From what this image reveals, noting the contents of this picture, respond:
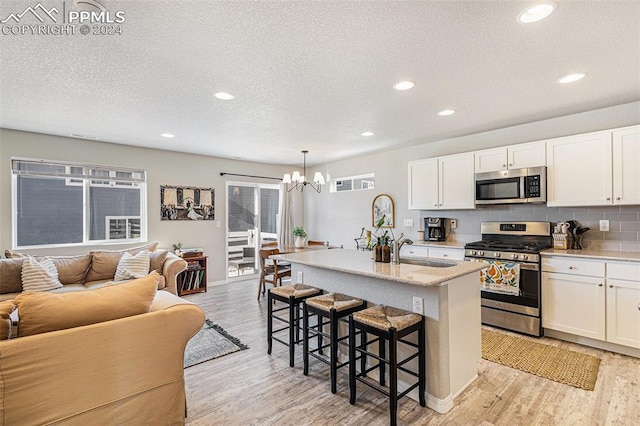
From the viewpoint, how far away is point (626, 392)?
233 centimetres

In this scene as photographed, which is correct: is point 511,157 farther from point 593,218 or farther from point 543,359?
point 543,359

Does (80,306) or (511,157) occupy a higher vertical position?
(511,157)

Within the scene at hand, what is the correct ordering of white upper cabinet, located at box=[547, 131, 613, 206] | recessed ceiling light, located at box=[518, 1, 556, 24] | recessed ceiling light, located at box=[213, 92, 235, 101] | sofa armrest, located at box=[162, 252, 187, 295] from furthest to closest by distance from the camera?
sofa armrest, located at box=[162, 252, 187, 295], white upper cabinet, located at box=[547, 131, 613, 206], recessed ceiling light, located at box=[213, 92, 235, 101], recessed ceiling light, located at box=[518, 1, 556, 24]

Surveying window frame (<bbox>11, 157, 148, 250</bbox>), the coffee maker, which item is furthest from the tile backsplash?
window frame (<bbox>11, 157, 148, 250</bbox>)

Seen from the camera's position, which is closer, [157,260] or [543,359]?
[543,359]

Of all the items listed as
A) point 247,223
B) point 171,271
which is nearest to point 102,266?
point 171,271

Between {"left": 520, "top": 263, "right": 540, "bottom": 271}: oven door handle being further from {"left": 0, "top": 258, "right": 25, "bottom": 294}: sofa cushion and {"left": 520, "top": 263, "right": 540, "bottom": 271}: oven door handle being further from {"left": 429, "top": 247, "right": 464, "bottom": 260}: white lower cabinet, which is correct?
{"left": 0, "top": 258, "right": 25, "bottom": 294}: sofa cushion

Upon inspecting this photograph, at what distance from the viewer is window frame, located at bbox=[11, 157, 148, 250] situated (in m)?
4.16

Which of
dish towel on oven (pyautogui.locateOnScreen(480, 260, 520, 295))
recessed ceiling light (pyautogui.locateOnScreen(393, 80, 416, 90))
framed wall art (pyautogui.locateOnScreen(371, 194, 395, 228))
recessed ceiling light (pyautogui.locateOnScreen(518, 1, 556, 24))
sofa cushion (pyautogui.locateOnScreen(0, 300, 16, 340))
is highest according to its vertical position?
recessed ceiling light (pyautogui.locateOnScreen(518, 1, 556, 24))

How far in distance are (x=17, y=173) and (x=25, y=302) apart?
3.77m

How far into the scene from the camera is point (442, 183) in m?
4.48

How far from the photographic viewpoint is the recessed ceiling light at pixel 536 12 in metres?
1.71

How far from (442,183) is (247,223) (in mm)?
3956

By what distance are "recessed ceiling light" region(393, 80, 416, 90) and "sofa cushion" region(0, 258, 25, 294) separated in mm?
4516
